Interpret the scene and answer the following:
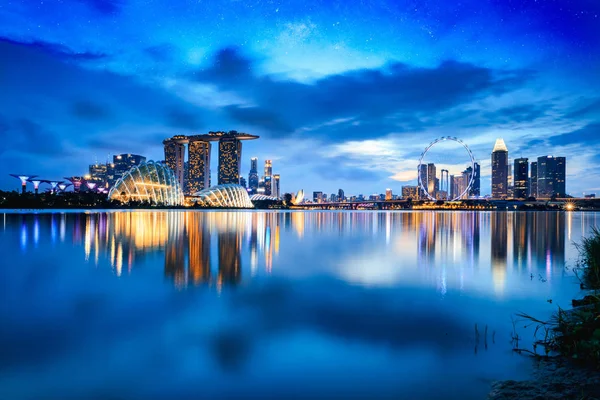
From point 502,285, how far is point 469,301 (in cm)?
310

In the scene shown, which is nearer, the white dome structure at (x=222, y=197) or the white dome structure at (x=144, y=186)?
the white dome structure at (x=144, y=186)

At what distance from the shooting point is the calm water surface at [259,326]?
6062 mm

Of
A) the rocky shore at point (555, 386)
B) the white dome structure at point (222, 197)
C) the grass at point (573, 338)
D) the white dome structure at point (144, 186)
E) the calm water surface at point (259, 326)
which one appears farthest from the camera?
the white dome structure at point (222, 197)

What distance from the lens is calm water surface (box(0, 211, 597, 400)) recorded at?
6062 millimetres

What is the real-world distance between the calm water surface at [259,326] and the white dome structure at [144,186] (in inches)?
4899

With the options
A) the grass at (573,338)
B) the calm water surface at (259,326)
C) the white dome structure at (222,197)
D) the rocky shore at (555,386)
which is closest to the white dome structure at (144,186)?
the white dome structure at (222,197)

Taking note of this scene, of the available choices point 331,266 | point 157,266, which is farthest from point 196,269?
point 331,266

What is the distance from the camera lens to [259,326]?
876 centimetres

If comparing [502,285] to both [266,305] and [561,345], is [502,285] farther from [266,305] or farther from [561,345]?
[266,305]

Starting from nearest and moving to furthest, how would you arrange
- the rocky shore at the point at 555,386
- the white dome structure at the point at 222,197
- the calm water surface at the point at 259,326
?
the rocky shore at the point at 555,386 → the calm water surface at the point at 259,326 → the white dome structure at the point at 222,197

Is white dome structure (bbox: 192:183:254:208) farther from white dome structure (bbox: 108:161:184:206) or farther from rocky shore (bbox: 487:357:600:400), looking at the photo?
rocky shore (bbox: 487:357:600:400)

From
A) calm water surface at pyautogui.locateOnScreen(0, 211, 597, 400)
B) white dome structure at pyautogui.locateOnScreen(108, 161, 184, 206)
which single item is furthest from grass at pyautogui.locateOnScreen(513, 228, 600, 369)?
white dome structure at pyautogui.locateOnScreen(108, 161, 184, 206)

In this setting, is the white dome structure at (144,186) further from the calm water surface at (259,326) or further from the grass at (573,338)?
the grass at (573,338)

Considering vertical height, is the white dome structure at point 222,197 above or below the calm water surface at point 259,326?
above
